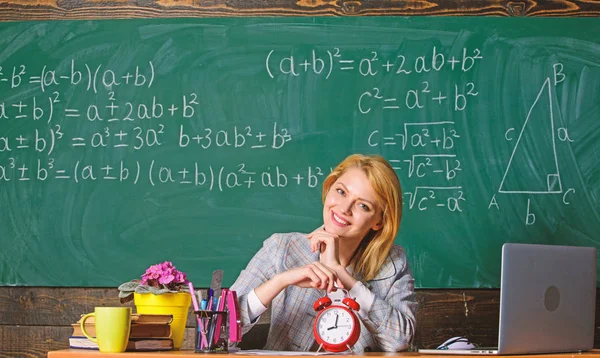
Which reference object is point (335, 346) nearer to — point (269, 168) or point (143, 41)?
point (269, 168)

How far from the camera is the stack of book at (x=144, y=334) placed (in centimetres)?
218

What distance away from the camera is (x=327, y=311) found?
2227 millimetres

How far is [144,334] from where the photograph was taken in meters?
2.20

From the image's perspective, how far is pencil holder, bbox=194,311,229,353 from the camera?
Result: 220 centimetres

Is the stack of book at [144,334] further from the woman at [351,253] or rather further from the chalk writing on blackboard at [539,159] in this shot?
the chalk writing on blackboard at [539,159]

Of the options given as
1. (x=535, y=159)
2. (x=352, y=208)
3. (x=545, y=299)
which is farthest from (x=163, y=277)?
(x=535, y=159)

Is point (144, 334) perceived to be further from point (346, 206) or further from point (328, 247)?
point (346, 206)

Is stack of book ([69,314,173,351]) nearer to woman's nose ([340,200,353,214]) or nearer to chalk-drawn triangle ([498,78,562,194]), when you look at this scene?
woman's nose ([340,200,353,214])

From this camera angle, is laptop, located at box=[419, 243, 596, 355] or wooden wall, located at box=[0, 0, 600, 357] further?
wooden wall, located at box=[0, 0, 600, 357]

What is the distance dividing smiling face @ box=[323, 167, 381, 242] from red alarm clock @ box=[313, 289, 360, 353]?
1.47 ft

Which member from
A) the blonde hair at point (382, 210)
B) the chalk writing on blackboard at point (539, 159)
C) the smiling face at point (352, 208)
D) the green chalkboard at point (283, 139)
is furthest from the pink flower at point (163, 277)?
the chalk writing on blackboard at point (539, 159)

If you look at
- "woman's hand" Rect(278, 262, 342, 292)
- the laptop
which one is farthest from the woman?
the laptop

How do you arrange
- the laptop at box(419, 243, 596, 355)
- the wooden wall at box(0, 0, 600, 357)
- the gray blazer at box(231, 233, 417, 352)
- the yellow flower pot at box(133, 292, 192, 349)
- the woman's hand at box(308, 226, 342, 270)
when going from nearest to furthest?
the laptop at box(419, 243, 596, 355), the yellow flower pot at box(133, 292, 192, 349), the woman's hand at box(308, 226, 342, 270), the gray blazer at box(231, 233, 417, 352), the wooden wall at box(0, 0, 600, 357)

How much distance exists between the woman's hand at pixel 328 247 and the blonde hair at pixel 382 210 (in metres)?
0.22
